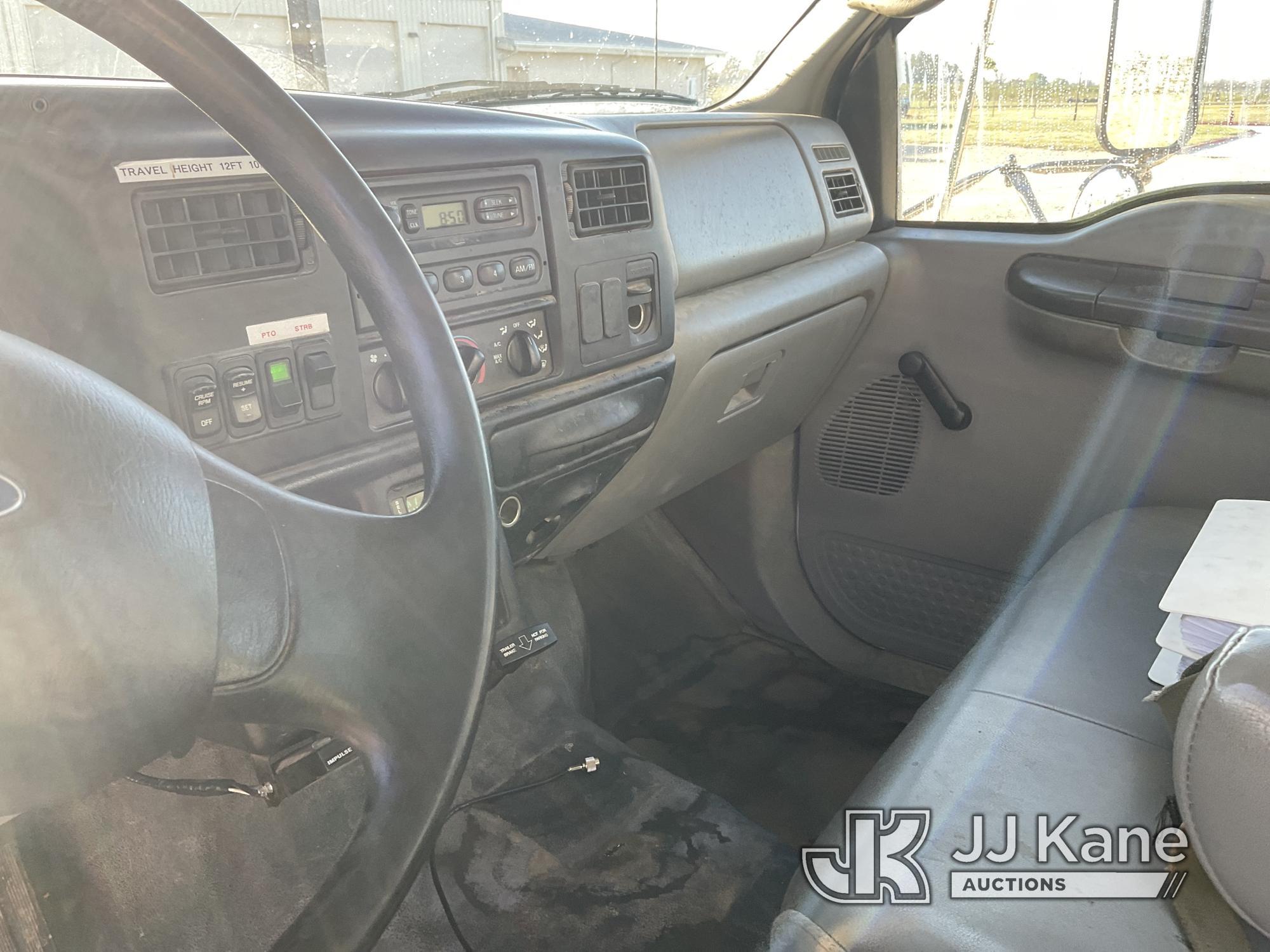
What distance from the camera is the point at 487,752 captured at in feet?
5.55

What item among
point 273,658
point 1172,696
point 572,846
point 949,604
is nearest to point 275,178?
point 273,658

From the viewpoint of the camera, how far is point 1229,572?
3.71 feet

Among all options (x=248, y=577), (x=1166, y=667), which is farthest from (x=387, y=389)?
(x=1166, y=667)

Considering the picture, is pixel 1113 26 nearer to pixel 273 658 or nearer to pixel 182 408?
pixel 182 408

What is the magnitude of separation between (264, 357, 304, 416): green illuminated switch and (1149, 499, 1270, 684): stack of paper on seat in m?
0.94

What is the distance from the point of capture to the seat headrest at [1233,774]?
0.72m

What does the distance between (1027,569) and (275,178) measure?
174cm

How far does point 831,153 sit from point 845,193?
0.28 feet

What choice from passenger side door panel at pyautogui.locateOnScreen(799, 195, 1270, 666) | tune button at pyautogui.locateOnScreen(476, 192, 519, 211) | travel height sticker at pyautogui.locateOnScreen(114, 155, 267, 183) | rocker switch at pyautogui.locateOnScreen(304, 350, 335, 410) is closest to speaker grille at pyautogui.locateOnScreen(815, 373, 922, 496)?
passenger side door panel at pyautogui.locateOnScreen(799, 195, 1270, 666)

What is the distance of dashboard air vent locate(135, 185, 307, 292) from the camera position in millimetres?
907

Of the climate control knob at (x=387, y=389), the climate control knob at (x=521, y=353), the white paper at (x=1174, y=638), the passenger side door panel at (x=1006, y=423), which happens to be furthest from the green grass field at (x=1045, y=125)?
the climate control knob at (x=387, y=389)

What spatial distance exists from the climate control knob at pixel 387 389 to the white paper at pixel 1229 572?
34.4 inches

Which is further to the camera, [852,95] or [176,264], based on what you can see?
[852,95]

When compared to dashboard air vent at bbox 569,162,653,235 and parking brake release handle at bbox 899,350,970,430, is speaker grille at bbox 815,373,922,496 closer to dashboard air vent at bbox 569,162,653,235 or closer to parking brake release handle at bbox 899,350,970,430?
parking brake release handle at bbox 899,350,970,430
